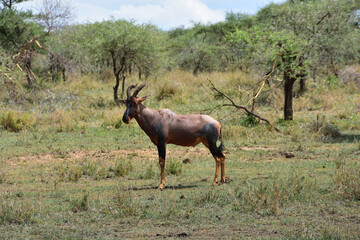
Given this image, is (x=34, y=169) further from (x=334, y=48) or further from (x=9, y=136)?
(x=334, y=48)

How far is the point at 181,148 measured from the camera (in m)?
12.9

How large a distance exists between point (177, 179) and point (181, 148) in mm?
3801

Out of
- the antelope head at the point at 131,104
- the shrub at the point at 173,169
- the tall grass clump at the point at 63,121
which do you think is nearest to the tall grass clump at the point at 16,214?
the antelope head at the point at 131,104

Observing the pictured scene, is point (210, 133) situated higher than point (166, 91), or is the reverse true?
point (166, 91)

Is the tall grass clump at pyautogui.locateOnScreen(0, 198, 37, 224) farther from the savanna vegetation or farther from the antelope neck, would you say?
the antelope neck

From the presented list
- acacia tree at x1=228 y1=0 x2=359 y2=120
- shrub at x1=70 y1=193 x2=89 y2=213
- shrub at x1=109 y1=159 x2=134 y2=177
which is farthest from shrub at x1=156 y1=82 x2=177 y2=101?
shrub at x1=70 y1=193 x2=89 y2=213

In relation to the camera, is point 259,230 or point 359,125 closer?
point 259,230

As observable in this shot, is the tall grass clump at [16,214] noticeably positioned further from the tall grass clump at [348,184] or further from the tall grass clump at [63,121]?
the tall grass clump at [63,121]

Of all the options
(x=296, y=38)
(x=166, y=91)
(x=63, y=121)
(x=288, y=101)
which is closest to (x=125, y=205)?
(x=63, y=121)

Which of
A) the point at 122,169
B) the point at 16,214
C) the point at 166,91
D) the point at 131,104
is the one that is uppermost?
the point at 166,91

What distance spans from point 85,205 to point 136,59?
53.4 feet

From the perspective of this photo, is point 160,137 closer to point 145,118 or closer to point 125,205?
point 145,118

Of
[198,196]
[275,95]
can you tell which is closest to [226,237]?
[198,196]

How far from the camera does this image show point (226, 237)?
5.72 m
